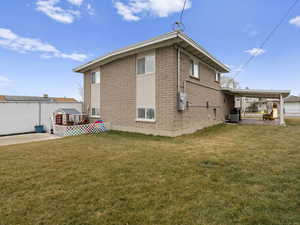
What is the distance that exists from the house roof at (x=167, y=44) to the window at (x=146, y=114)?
3.69 m

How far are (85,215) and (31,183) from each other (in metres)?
1.82

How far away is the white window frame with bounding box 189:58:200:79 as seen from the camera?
9.84 m

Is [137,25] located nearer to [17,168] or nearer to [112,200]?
[17,168]

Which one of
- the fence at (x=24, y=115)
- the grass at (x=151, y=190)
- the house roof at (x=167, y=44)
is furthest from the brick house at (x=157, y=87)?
the grass at (x=151, y=190)

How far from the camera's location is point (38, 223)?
1899 mm

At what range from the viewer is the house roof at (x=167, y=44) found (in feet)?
24.9

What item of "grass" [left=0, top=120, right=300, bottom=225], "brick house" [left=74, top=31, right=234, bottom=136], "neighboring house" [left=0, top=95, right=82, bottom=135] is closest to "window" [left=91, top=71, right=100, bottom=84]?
"brick house" [left=74, top=31, right=234, bottom=136]

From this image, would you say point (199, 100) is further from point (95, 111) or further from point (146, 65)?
point (95, 111)

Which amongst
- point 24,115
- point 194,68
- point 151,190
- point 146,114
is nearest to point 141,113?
point 146,114

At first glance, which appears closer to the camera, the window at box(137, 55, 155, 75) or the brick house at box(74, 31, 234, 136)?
the brick house at box(74, 31, 234, 136)

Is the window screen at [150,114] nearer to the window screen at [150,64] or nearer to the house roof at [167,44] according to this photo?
the window screen at [150,64]

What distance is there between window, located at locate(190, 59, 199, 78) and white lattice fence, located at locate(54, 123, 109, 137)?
736 cm

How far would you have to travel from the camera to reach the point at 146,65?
9219 mm

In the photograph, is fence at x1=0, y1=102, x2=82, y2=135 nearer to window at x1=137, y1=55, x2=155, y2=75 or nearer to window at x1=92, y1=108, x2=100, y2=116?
window at x1=92, y1=108, x2=100, y2=116
